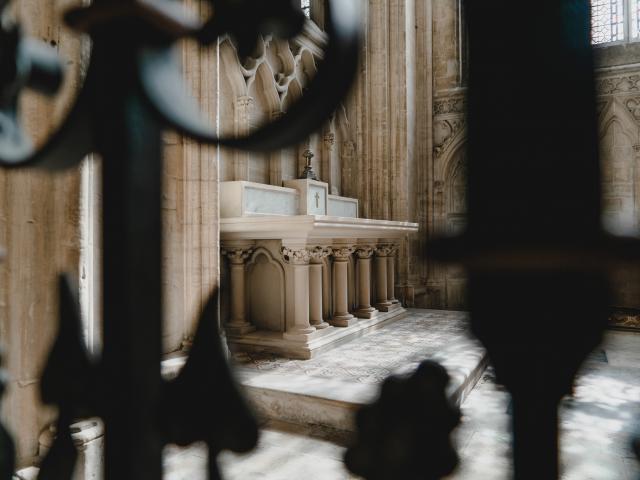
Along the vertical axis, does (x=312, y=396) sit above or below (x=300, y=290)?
below

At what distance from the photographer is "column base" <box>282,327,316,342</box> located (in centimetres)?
431

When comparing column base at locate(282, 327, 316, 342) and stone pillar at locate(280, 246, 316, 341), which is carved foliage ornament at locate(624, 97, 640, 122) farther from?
column base at locate(282, 327, 316, 342)

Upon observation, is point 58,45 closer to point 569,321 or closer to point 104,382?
point 104,382

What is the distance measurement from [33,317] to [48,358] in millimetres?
1493

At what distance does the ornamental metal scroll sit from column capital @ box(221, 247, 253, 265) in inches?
172

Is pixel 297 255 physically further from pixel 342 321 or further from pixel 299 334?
pixel 342 321

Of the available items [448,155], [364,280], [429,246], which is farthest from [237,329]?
[448,155]

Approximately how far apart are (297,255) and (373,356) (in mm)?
1170

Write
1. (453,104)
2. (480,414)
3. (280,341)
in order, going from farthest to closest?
1. (453,104)
2. (280,341)
3. (480,414)

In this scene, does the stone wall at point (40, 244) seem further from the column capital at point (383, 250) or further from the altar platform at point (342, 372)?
the column capital at point (383, 250)

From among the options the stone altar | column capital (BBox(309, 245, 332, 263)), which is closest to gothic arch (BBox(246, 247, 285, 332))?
the stone altar

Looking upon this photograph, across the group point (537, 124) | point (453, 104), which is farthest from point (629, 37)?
point (537, 124)

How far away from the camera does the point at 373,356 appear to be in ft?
14.4

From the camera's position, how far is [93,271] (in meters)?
2.06
